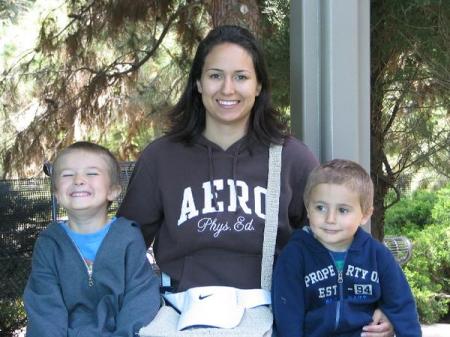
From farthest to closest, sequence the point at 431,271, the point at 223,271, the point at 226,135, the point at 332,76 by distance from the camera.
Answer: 1. the point at 431,271
2. the point at 332,76
3. the point at 226,135
4. the point at 223,271

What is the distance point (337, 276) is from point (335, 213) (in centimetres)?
15

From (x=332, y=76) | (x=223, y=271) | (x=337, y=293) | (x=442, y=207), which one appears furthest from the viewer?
(x=442, y=207)

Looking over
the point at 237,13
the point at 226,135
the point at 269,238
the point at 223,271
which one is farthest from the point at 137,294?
the point at 237,13

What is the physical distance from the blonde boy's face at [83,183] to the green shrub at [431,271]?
1.30 meters

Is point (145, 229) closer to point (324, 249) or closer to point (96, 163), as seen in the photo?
point (96, 163)

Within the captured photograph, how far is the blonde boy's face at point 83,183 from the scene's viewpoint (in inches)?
74.2

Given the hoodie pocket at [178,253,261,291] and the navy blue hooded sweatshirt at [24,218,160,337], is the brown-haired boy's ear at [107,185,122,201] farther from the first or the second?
the hoodie pocket at [178,253,261,291]

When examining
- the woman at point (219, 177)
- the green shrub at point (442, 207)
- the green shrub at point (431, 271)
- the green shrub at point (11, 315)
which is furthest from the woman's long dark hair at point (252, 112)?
the green shrub at point (11, 315)

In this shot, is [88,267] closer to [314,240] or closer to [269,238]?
[269,238]

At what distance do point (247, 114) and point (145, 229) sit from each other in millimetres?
418

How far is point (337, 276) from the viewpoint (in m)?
1.75

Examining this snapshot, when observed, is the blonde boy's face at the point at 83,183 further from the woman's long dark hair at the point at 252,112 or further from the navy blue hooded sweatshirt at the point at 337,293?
the navy blue hooded sweatshirt at the point at 337,293

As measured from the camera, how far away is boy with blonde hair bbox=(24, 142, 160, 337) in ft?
5.86

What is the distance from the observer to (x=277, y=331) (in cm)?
178
